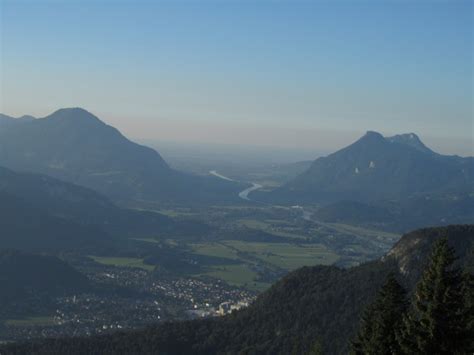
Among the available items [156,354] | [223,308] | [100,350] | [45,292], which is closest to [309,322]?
[156,354]

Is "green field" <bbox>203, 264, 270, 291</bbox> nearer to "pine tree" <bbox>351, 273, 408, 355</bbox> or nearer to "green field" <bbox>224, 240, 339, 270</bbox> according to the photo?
"green field" <bbox>224, 240, 339, 270</bbox>

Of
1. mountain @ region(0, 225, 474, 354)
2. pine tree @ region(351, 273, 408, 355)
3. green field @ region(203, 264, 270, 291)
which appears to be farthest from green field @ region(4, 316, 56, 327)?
pine tree @ region(351, 273, 408, 355)

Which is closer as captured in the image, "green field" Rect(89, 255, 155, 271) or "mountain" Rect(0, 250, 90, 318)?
"mountain" Rect(0, 250, 90, 318)

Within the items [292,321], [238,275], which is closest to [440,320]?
[292,321]

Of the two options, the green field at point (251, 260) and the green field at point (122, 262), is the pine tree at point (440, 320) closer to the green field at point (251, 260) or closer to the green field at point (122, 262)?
the green field at point (251, 260)

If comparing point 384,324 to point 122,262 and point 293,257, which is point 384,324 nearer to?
point 122,262
